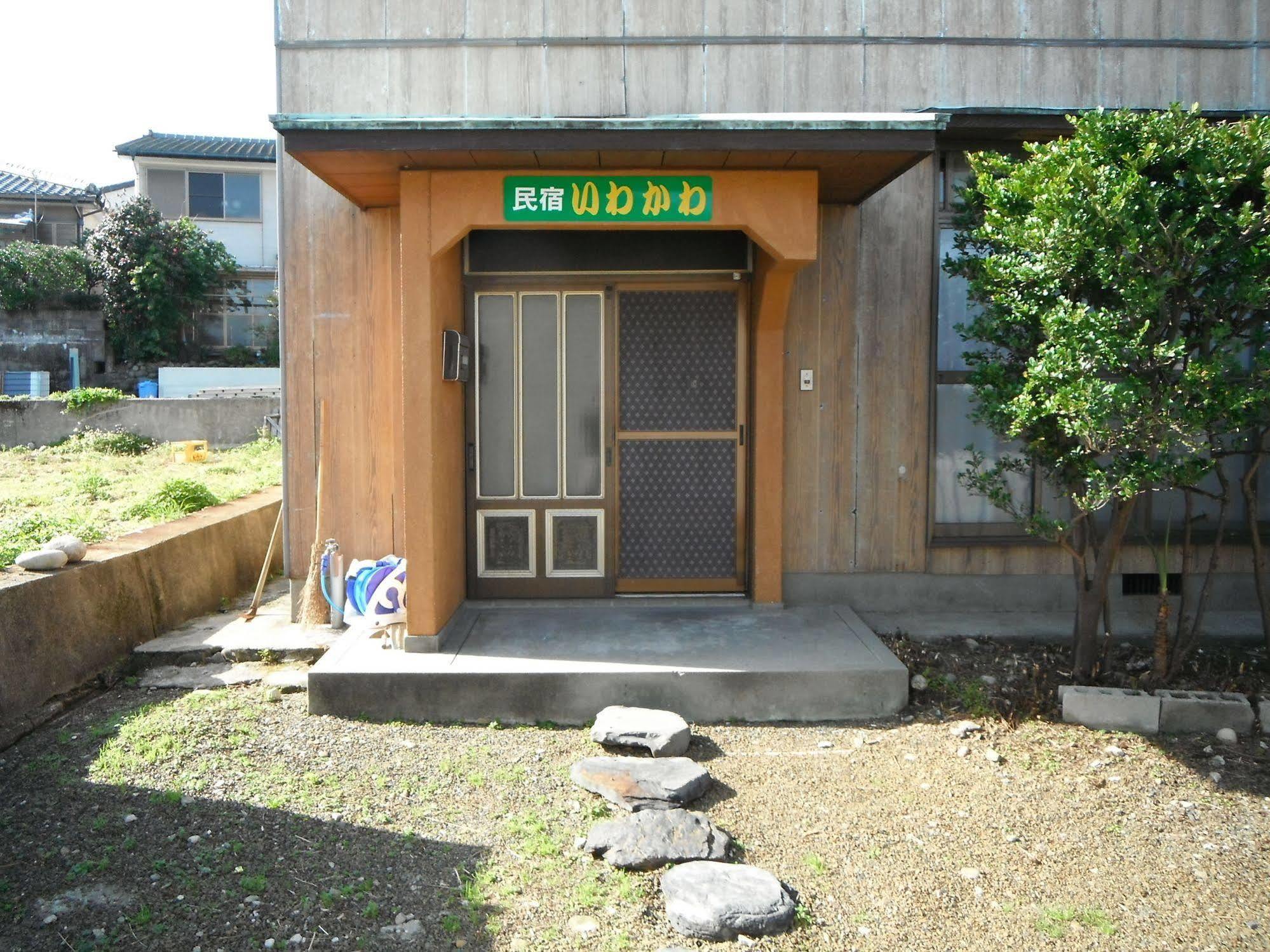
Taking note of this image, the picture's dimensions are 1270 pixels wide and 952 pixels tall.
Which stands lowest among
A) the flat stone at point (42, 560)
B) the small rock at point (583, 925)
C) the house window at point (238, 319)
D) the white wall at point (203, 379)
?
the small rock at point (583, 925)

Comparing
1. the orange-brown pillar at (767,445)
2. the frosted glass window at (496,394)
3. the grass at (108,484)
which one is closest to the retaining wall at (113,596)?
the grass at (108,484)

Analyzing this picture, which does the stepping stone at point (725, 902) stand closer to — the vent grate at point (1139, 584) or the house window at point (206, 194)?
the vent grate at point (1139, 584)

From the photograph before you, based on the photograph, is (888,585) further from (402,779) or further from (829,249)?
(402,779)

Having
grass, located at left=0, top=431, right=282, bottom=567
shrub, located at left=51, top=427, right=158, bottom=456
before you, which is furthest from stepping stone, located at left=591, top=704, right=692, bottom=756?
shrub, located at left=51, top=427, right=158, bottom=456

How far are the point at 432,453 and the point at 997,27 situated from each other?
192 inches

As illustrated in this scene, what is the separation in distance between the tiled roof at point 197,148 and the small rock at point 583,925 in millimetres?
25879

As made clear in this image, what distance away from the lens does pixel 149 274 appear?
23812 mm

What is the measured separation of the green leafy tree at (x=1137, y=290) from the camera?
493 cm

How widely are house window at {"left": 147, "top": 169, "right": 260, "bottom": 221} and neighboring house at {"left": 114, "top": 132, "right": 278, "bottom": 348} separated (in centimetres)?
2

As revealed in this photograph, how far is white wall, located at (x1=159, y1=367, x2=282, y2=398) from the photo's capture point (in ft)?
78.1

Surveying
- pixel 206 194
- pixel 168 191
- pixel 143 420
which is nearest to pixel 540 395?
pixel 143 420

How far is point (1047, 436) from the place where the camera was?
18.1 ft

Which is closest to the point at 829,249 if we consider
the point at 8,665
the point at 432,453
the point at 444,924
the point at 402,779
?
the point at 432,453

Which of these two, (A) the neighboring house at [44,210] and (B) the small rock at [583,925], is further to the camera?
(A) the neighboring house at [44,210]
